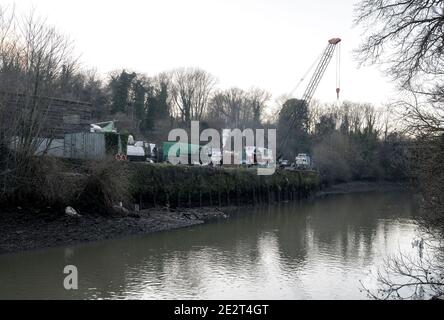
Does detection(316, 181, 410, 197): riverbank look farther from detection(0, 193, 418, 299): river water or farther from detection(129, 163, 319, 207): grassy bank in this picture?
detection(0, 193, 418, 299): river water

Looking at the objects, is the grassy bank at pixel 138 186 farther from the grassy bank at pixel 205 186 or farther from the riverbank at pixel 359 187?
the riverbank at pixel 359 187

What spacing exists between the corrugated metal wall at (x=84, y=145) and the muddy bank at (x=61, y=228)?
348 centimetres

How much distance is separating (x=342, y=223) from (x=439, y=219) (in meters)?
19.2

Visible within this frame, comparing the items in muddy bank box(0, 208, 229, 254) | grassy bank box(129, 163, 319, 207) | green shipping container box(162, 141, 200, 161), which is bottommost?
muddy bank box(0, 208, 229, 254)

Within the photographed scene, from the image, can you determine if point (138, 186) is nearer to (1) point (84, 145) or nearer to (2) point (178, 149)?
(1) point (84, 145)

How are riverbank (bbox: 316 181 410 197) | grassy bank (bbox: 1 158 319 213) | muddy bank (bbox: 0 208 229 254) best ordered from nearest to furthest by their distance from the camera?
muddy bank (bbox: 0 208 229 254) < grassy bank (bbox: 1 158 319 213) < riverbank (bbox: 316 181 410 197)

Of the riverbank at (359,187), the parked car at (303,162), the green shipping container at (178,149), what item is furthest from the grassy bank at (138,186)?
the riverbank at (359,187)

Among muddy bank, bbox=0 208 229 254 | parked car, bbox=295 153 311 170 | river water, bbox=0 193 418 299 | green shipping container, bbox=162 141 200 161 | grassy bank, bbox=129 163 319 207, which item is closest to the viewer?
river water, bbox=0 193 418 299

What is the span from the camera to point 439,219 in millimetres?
8836

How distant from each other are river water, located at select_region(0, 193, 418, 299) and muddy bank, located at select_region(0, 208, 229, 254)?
25.9 inches

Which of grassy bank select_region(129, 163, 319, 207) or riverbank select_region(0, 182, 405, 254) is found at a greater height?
grassy bank select_region(129, 163, 319, 207)

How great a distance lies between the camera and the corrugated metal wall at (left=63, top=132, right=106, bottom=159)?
23.5 meters

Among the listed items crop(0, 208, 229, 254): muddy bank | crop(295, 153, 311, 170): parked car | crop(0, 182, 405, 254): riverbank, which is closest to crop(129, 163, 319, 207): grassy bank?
crop(0, 182, 405, 254): riverbank

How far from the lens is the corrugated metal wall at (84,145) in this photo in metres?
23.5
